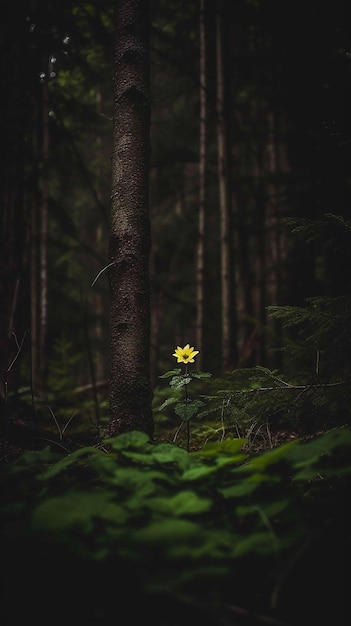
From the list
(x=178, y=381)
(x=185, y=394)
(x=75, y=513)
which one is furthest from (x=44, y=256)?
(x=75, y=513)

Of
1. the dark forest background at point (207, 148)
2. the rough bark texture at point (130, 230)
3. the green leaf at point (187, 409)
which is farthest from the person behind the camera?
the dark forest background at point (207, 148)

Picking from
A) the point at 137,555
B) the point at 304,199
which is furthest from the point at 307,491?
→ the point at 304,199

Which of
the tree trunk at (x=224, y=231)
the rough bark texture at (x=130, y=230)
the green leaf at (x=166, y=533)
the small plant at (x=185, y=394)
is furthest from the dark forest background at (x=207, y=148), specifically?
the green leaf at (x=166, y=533)

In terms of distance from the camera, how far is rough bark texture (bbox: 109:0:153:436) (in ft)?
10.0

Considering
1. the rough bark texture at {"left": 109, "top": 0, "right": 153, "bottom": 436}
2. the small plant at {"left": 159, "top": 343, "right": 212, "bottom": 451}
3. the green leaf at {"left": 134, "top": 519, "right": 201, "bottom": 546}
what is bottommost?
the green leaf at {"left": 134, "top": 519, "right": 201, "bottom": 546}

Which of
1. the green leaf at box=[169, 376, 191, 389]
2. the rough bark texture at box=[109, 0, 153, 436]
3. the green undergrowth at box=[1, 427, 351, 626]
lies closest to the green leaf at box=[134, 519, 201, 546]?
the green undergrowth at box=[1, 427, 351, 626]

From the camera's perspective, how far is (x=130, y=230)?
3.15 meters

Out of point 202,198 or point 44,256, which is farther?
point 202,198

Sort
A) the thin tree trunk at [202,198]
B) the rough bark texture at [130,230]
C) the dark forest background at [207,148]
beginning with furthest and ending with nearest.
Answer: the thin tree trunk at [202,198] < the dark forest background at [207,148] < the rough bark texture at [130,230]

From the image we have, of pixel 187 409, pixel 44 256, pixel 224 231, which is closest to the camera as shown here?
pixel 187 409

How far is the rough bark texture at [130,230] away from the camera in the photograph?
3.05 metres

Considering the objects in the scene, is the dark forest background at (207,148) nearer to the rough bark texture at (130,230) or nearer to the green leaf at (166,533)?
the rough bark texture at (130,230)

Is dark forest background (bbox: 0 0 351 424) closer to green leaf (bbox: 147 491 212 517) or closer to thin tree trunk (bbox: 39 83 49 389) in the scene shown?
Result: thin tree trunk (bbox: 39 83 49 389)

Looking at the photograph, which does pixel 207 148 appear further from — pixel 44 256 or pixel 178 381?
pixel 178 381
